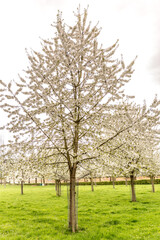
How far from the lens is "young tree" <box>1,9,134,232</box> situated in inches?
310

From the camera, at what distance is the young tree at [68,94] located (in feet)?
25.8

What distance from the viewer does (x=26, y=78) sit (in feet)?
28.4

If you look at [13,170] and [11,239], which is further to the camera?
[13,170]

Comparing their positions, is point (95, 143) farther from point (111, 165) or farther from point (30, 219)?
point (30, 219)

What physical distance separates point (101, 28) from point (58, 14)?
242 centimetres

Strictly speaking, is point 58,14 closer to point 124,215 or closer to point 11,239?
point 11,239

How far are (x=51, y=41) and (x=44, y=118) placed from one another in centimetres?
375

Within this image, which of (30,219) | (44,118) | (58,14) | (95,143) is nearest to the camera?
(58,14)

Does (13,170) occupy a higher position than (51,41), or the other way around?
(51,41)

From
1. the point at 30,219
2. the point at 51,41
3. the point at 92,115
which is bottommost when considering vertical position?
the point at 30,219

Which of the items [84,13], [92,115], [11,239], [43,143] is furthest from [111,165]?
[84,13]

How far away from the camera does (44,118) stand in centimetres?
902

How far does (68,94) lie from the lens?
323 inches

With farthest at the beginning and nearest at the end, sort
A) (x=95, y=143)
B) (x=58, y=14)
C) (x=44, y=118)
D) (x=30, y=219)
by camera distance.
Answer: (x=30, y=219)
(x=44, y=118)
(x=95, y=143)
(x=58, y=14)
